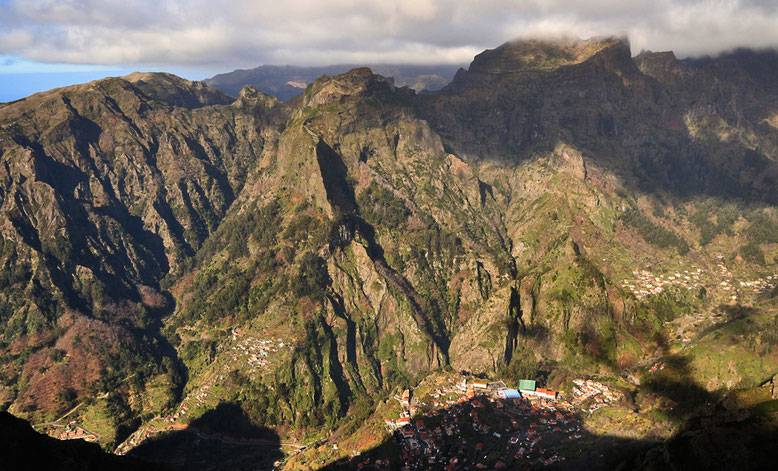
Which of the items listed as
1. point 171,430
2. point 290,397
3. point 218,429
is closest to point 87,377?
point 171,430

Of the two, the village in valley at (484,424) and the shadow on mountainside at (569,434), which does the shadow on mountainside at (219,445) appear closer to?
the shadow on mountainside at (569,434)

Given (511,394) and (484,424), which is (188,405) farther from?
(511,394)

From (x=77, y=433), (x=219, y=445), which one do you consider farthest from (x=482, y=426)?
(x=77, y=433)

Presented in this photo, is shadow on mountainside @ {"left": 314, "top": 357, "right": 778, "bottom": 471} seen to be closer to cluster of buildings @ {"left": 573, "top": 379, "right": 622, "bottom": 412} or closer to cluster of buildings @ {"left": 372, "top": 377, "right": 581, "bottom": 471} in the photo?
cluster of buildings @ {"left": 372, "top": 377, "right": 581, "bottom": 471}

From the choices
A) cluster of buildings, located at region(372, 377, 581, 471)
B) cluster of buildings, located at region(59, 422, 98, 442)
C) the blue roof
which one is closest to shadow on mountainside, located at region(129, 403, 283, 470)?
cluster of buildings, located at region(59, 422, 98, 442)

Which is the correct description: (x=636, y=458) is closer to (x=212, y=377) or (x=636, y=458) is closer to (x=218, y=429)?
(x=218, y=429)
